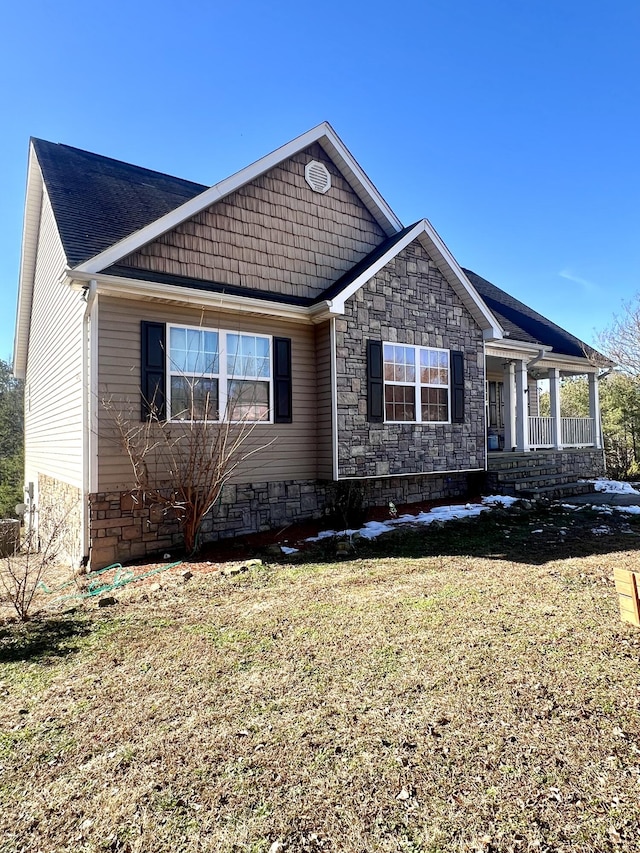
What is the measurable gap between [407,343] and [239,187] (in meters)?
4.29

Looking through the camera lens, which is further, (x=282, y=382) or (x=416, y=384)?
(x=416, y=384)

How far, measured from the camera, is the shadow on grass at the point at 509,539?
6422mm

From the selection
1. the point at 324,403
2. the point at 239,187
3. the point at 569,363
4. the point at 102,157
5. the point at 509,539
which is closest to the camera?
the point at 509,539

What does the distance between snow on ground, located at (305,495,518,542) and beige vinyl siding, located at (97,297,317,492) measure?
1438 mm

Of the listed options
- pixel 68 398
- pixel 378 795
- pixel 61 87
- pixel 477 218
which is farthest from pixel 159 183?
pixel 378 795

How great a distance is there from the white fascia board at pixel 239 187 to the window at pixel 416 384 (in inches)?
121

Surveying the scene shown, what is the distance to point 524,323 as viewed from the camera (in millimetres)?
14484

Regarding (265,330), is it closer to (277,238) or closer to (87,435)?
(277,238)

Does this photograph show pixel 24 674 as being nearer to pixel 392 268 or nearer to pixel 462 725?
pixel 462 725

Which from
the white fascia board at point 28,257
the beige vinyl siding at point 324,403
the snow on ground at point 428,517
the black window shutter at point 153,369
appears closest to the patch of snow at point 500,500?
the snow on ground at point 428,517

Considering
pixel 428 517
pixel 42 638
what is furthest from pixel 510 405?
pixel 42 638

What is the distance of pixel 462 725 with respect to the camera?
2.60m

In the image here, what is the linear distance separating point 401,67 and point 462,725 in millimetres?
13531

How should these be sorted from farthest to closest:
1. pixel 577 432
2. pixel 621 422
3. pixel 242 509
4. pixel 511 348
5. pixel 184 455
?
pixel 621 422, pixel 577 432, pixel 511 348, pixel 242 509, pixel 184 455
